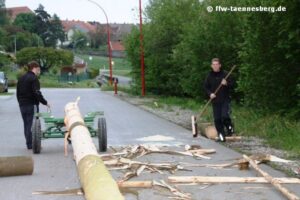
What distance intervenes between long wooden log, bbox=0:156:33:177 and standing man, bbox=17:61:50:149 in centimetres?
302

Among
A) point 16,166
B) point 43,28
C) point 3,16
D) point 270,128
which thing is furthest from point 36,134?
point 3,16

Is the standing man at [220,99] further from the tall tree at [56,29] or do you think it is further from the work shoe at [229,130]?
the tall tree at [56,29]

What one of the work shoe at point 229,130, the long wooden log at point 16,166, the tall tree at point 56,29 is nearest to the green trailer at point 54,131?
the long wooden log at point 16,166

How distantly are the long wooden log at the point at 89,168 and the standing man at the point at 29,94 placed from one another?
711 millimetres

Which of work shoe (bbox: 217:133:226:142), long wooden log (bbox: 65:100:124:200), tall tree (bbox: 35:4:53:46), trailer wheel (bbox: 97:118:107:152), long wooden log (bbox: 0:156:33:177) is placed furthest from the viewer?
tall tree (bbox: 35:4:53:46)

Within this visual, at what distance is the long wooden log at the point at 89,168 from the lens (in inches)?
264

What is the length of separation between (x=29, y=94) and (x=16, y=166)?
10.7ft

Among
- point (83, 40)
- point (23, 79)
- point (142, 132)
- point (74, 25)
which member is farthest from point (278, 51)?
point (74, 25)

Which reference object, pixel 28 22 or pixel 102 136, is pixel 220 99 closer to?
pixel 102 136

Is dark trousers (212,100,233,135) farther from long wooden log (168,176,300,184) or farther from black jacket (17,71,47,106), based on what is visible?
long wooden log (168,176,300,184)

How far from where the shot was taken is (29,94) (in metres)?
12.4

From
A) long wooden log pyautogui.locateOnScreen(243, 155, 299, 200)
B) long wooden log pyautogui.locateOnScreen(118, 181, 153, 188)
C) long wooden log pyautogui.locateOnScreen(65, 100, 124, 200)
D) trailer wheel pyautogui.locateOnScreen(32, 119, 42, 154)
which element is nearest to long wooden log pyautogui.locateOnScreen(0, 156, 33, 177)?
long wooden log pyautogui.locateOnScreen(65, 100, 124, 200)

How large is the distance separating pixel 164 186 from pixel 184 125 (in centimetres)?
956

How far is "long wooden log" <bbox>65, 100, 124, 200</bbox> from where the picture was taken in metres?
6.70
